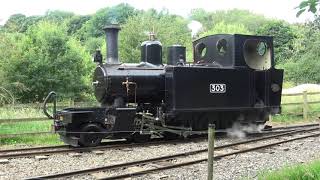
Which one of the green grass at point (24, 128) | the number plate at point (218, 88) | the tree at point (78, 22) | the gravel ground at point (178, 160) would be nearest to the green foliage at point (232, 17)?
the tree at point (78, 22)

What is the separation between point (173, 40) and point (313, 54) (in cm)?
1605

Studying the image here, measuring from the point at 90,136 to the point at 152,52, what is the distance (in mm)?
2971

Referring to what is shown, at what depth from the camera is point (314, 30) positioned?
2761cm

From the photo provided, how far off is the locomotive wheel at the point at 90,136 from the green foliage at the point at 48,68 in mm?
16945

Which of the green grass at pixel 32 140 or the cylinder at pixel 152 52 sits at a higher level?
the cylinder at pixel 152 52

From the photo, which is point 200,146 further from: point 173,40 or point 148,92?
point 173,40

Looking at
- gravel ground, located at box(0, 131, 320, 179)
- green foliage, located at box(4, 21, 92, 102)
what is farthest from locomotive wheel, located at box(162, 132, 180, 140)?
green foliage, located at box(4, 21, 92, 102)

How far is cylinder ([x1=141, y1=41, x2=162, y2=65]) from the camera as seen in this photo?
11834 mm

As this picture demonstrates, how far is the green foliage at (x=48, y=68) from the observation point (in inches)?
1065

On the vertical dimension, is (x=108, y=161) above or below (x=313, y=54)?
below

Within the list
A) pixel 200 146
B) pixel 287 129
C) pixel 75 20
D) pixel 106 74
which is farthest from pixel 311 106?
pixel 75 20

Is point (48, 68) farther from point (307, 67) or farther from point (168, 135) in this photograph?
point (168, 135)

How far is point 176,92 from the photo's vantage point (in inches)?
442

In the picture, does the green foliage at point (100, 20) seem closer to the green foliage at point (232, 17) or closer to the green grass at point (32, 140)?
the green foliage at point (232, 17)
